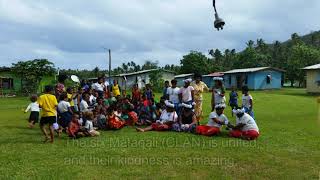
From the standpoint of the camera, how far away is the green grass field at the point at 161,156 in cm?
793

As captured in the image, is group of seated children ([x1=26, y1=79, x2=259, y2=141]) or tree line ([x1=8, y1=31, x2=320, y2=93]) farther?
tree line ([x1=8, y1=31, x2=320, y2=93])

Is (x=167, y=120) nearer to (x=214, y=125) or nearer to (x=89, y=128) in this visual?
(x=214, y=125)

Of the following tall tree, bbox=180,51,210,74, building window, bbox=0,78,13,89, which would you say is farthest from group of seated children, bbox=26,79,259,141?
tall tree, bbox=180,51,210,74

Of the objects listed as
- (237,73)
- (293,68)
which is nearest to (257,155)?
(237,73)

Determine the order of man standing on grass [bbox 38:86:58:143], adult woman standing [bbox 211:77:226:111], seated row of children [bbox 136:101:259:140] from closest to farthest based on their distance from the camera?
1. man standing on grass [bbox 38:86:58:143]
2. seated row of children [bbox 136:101:259:140]
3. adult woman standing [bbox 211:77:226:111]

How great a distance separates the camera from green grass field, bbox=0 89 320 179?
7934 millimetres

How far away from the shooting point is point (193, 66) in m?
67.6

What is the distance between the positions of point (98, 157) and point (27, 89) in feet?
111

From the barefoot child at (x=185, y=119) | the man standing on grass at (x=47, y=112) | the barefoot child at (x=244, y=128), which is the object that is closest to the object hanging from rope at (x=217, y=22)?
the barefoot child at (x=244, y=128)

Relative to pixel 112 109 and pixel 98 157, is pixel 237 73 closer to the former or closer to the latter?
pixel 112 109

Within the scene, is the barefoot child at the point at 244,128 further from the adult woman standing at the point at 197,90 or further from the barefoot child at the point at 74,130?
the barefoot child at the point at 74,130

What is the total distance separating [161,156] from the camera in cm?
923

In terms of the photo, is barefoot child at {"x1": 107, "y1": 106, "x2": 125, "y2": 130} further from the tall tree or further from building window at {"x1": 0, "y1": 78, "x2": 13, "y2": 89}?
the tall tree

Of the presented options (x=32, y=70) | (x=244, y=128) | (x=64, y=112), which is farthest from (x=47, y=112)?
(x=32, y=70)
